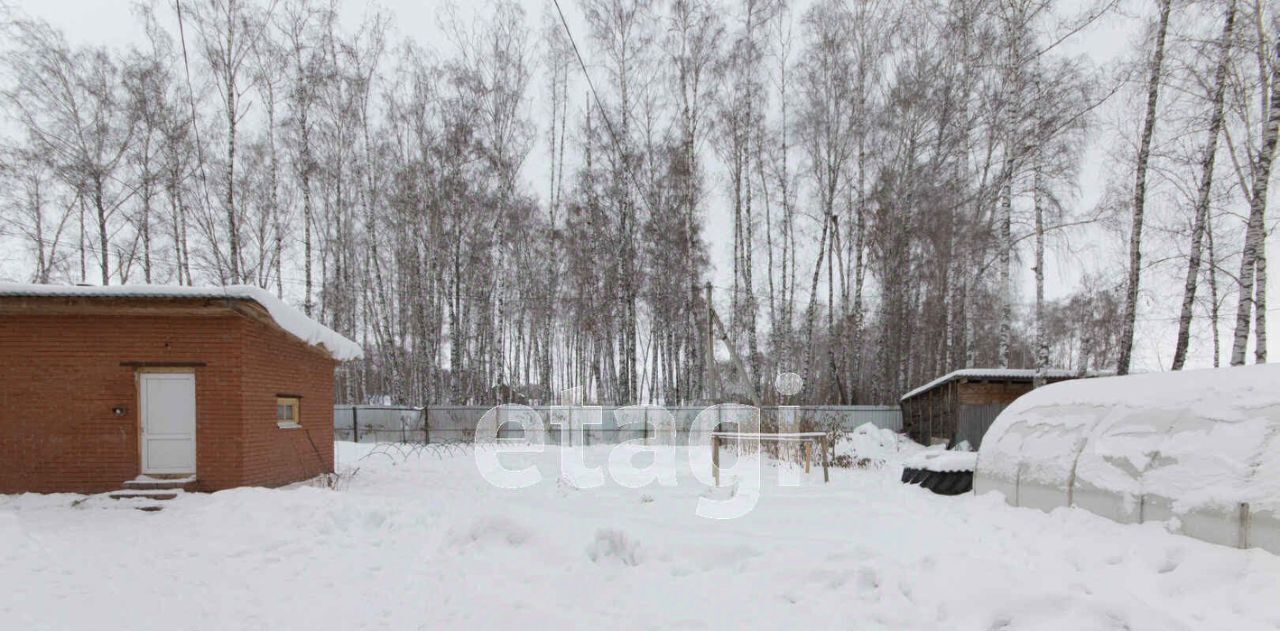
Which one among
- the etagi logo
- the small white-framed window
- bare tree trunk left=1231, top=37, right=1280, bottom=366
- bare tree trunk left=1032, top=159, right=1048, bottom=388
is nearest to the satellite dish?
the etagi logo

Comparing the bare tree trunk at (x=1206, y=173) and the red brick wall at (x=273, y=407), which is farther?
the bare tree trunk at (x=1206, y=173)

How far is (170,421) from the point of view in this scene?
8.09 meters

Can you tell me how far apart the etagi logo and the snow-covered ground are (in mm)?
1489

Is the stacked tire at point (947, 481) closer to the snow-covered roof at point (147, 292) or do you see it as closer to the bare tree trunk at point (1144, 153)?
the bare tree trunk at point (1144, 153)

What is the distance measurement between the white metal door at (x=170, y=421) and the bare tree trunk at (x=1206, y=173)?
601 inches

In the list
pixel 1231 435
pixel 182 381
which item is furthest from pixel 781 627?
pixel 182 381

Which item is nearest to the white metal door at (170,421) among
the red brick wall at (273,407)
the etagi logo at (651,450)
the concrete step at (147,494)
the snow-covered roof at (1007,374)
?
the concrete step at (147,494)

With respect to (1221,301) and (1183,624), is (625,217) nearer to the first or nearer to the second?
(1221,301)

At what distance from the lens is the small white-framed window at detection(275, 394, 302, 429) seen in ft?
30.9

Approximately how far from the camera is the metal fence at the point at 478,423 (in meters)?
17.7

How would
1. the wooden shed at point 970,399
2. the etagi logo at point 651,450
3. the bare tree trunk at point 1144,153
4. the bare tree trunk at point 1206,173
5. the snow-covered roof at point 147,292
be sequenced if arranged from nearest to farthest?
the snow-covered roof at point 147,292 → the etagi logo at point 651,450 → the bare tree trunk at point 1206,173 → the bare tree trunk at point 1144,153 → the wooden shed at point 970,399

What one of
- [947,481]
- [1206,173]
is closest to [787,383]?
[1206,173]

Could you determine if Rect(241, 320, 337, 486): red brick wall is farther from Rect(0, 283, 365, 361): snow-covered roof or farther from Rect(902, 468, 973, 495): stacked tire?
Rect(902, 468, 973, 495): stacked tire

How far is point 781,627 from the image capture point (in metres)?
3.81
